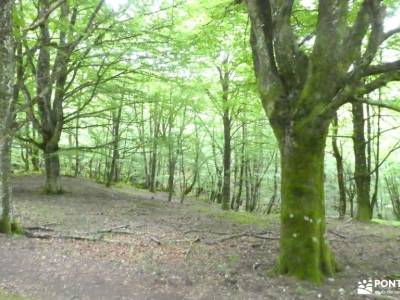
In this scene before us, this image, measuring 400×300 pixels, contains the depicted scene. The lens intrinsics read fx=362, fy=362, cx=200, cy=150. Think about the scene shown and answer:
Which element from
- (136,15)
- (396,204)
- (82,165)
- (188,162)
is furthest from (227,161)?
(396,204)

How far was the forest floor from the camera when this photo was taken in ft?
16.1

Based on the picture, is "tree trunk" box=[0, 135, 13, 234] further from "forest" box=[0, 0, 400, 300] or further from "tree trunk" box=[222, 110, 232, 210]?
"tree trunk" box=[222, 110, 232, 210]

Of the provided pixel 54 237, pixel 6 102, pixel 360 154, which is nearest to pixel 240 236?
pixel 54 237

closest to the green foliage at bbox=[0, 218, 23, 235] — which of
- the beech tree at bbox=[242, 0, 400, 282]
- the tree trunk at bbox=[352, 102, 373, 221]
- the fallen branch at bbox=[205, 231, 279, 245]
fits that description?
the fallen branch at bbox=[205, 231, 279, 245]

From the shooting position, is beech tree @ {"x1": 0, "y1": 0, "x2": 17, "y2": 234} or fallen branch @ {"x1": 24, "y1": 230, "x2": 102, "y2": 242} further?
fallen branch @ {"x1": 24, "y1": 230, "x2": 102, "y2": 242}

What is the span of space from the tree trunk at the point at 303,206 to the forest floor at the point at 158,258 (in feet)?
0.93

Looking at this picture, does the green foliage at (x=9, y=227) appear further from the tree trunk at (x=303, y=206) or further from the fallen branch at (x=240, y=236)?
the tree trunk at (x=303, y=206)

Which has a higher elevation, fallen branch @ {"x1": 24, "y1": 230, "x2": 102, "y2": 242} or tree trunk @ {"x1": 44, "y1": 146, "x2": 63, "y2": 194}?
tree trunk @ {"x1": 44, "y1": 146, "x2": 63, "y2": 194}

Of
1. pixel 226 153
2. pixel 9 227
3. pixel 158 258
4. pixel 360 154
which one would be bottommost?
pixel 158 258

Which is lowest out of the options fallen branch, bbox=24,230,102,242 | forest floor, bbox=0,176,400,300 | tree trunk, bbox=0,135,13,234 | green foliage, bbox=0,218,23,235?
forest floor, bbox=0,176,400,300

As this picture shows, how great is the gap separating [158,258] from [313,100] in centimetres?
364

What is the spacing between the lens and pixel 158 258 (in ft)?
20.5

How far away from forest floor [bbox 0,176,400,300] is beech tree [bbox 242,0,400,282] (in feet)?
1.64

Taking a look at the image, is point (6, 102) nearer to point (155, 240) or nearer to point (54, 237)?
point (54, 237)
